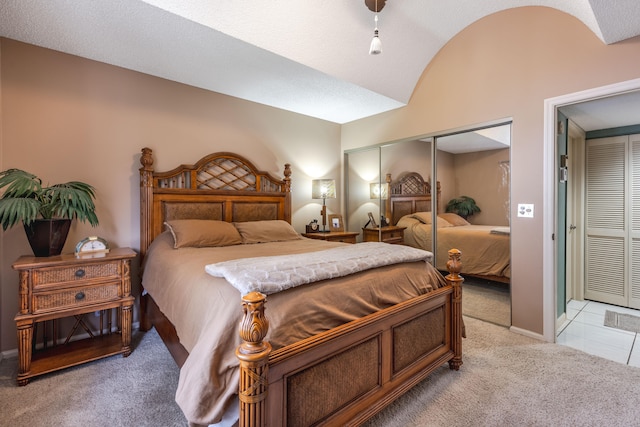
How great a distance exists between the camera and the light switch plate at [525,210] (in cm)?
261

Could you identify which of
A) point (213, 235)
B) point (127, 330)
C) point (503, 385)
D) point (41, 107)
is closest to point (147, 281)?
point (127, 330)

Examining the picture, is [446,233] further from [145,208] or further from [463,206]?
[145,208]

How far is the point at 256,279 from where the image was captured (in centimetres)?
128

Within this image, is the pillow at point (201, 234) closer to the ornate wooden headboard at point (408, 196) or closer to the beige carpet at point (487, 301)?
the ornate wooden headboard at point (408, 196)

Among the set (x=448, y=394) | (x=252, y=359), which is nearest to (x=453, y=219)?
(x=448, y=394)

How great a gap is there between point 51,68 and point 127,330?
2.26 meters

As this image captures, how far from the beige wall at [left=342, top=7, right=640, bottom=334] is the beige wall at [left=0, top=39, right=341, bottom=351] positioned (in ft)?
7.72

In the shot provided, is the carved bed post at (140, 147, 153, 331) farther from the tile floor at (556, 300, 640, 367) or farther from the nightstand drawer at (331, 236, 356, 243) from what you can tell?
the tile floor at (556, 300, 640, 367)

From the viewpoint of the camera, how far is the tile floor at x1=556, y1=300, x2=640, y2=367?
7.66 feet

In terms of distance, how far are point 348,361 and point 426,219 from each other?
2392 mm

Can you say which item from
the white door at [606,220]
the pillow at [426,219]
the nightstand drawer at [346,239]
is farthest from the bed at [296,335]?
the white door at [606,220]

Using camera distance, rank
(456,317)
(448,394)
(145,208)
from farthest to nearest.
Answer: (145,208)
(456,317)
(448,394)

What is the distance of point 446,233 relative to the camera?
3273mm

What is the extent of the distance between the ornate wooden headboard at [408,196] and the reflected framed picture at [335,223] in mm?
711
